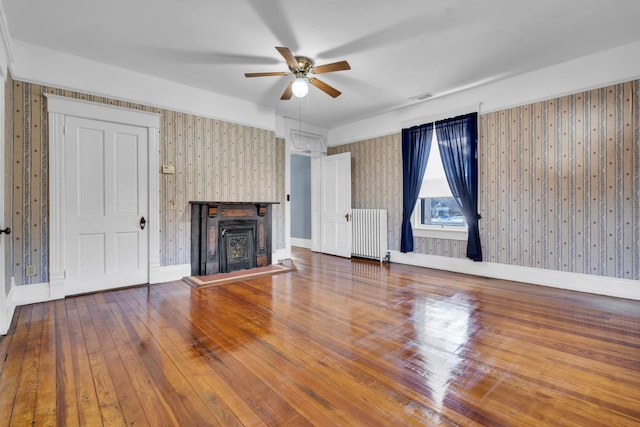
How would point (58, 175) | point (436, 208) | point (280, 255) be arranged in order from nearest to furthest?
point (58, 175) → point (436, 208) → point (280, 255)

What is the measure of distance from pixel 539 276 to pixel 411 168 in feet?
8.32

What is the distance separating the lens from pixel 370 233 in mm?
5898

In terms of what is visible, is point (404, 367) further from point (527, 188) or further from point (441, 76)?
point (441, 76)

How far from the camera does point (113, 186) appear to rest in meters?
3.88

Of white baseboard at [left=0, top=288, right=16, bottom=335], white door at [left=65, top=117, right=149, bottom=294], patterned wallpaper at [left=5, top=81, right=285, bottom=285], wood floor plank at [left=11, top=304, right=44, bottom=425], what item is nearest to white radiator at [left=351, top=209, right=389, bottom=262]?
patterned wallpaper at [left=5, top=81, right=285, bottom=285]

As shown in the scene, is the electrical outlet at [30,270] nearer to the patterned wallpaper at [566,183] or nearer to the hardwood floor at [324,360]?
the hardwood floor at [324,360]

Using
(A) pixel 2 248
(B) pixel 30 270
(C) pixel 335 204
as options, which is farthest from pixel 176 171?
(C) pixel 335 204

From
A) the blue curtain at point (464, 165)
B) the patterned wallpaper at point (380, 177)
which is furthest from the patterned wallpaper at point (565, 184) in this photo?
the patterned wallpaper at point (380, 177)

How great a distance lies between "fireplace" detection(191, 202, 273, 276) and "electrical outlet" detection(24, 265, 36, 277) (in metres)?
1.74

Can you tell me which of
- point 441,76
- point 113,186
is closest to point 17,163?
point 113,186

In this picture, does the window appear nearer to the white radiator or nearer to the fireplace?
the white radiator

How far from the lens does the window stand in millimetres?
5000

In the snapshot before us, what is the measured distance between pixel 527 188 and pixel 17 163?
20.8 feet

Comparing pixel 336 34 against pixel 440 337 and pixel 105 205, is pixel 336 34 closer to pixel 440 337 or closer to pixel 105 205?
pixel 440 337
